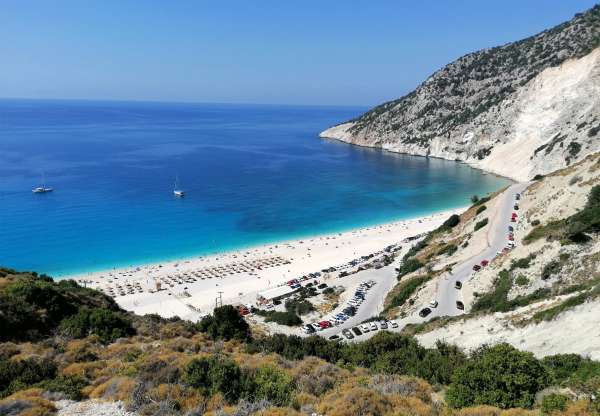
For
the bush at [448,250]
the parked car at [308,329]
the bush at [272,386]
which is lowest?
the parked car at [308,329]

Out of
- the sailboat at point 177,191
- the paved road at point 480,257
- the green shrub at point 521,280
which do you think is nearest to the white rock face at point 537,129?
the paved road at point 480,257

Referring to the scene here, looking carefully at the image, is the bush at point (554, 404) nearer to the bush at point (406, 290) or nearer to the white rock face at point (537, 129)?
the bush at point (406, 290)

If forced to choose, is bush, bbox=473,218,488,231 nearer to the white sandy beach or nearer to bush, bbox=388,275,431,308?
bush, bbox=388,275,431,308

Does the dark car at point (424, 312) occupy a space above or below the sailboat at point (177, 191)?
above

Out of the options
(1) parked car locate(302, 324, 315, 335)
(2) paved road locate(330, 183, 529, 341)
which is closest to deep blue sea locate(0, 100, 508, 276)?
(2) paved road locate(330, 183, 529, 341)

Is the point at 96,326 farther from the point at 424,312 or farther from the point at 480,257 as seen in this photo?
the point at 480,257

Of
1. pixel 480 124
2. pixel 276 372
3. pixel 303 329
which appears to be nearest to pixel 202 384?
pixel 276 372
